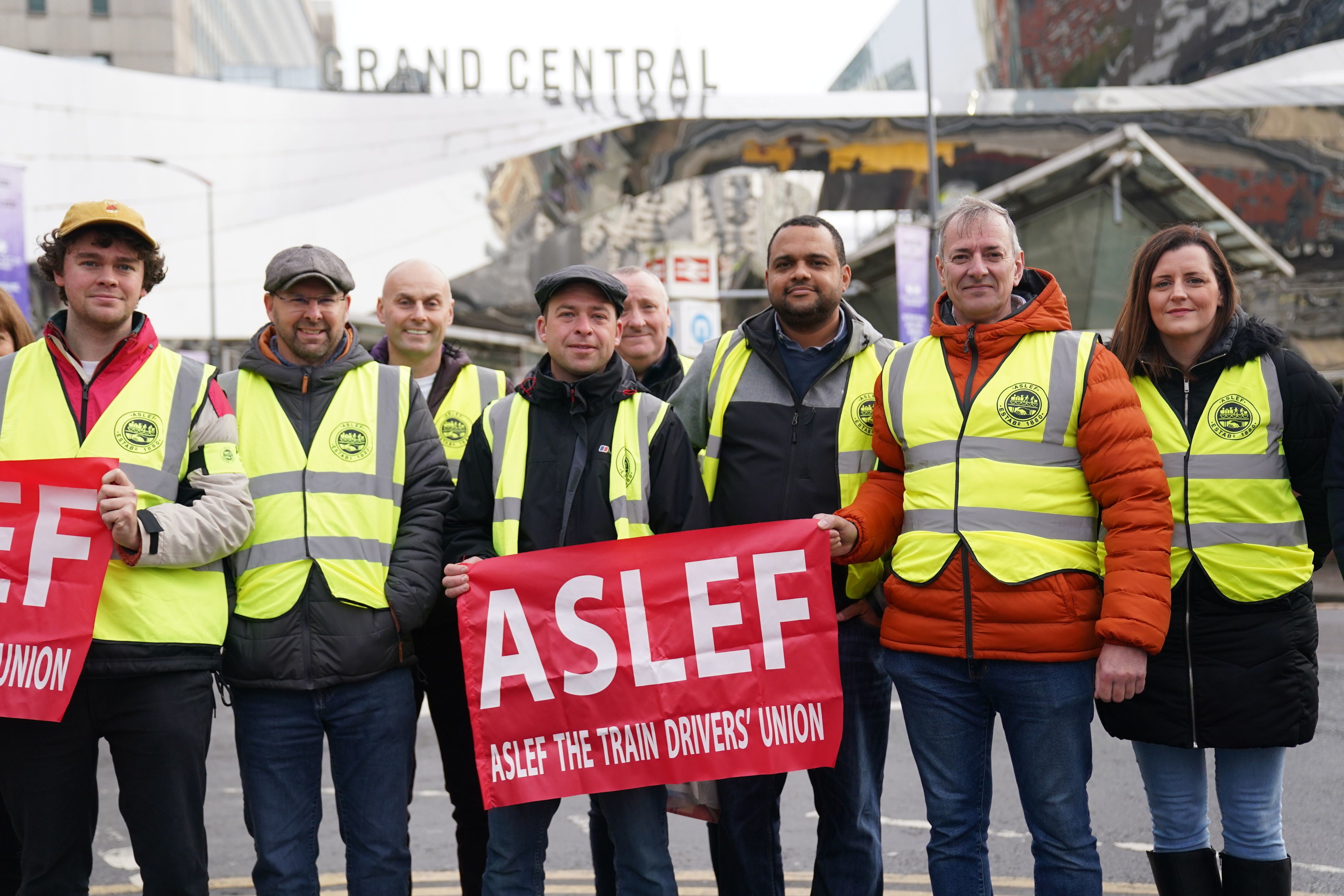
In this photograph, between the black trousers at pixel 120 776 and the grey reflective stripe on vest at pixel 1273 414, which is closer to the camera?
the black trousers at pixel 120 776

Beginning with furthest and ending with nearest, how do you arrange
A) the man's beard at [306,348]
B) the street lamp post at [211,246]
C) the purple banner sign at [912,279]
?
the street lamp post at [211,246] → the purple banner sign at [912,279] → the man's beard at [306,348]

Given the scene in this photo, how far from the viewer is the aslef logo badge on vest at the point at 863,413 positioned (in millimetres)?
3830

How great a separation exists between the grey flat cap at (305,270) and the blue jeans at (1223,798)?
2.83 meters

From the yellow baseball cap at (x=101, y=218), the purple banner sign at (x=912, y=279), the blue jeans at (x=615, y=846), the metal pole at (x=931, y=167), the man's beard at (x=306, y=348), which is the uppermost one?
the metal pole at (x=931, y=167)

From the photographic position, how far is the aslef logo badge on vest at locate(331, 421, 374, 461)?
11.9ft

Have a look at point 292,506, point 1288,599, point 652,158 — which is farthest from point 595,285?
point 652,158

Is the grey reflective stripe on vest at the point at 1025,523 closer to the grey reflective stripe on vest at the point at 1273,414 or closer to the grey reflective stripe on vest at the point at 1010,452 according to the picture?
the grey reflective stripe on vest at the point at 1010,452

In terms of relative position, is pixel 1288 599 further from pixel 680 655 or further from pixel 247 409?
pixel 247 409

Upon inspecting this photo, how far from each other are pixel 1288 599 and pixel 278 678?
116 inches

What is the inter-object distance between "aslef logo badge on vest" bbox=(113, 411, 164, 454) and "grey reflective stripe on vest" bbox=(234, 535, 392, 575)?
0.41m

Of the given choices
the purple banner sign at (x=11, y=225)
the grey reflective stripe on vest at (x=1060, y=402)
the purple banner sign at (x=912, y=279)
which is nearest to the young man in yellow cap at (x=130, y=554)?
the grey reflective stripe on vest at (x=1060, y=402)

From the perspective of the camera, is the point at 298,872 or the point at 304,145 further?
the point at 304,145

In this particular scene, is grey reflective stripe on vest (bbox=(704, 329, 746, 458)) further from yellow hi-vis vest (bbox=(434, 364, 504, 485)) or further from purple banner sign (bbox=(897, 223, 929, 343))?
purple banner sign (bbox=(897, 223, 929, 343))

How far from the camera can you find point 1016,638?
127 inches
